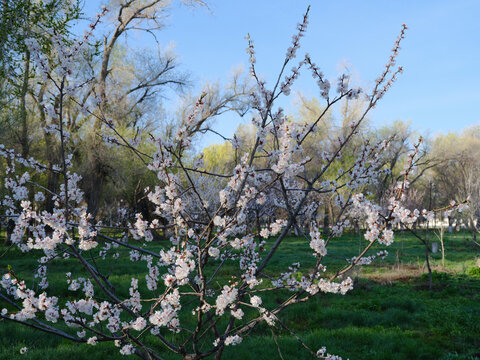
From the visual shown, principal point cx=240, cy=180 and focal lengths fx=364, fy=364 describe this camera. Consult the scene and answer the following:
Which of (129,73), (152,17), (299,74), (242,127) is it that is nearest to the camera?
(299,74)

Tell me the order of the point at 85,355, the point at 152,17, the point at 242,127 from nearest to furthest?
the point at 85,355, the point at 152,17, the point at 242,127

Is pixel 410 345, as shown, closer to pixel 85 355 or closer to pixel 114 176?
pixel 85 355

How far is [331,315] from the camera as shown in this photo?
22.6ft

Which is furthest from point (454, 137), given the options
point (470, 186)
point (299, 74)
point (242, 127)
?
point (299, 74)

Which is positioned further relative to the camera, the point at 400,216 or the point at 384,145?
the point at 384,145

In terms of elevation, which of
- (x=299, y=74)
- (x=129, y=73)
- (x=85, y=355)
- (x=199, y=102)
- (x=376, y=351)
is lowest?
(x=376, y=351)

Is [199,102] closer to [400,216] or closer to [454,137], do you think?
[400,216]

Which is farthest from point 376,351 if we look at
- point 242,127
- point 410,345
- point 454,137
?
point 454,137

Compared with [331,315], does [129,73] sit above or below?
above

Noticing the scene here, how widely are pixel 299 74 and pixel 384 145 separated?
1.18 metres

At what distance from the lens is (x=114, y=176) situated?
2127cm

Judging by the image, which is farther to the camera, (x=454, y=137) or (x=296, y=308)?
(x=454, y=137)

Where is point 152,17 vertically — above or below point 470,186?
above

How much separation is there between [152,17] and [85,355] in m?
20.3
